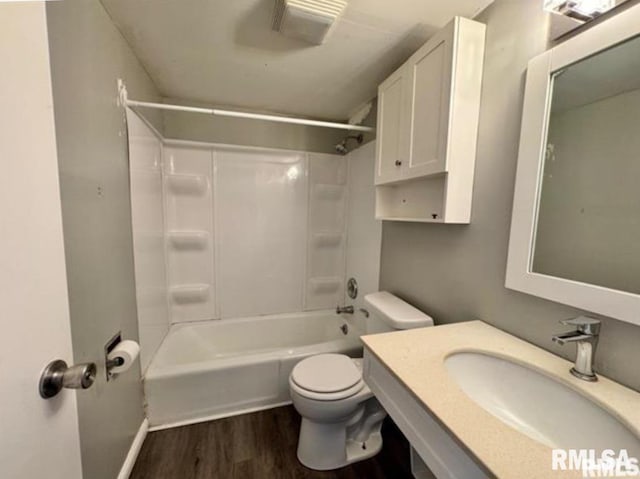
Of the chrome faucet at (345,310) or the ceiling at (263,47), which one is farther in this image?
the chrome faucet at (345,310)

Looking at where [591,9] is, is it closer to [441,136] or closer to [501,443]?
[441,136]

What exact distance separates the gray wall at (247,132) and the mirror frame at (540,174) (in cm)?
178

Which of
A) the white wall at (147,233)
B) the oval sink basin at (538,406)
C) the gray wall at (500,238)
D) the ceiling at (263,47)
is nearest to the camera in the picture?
the oval sink basin at (538,406)

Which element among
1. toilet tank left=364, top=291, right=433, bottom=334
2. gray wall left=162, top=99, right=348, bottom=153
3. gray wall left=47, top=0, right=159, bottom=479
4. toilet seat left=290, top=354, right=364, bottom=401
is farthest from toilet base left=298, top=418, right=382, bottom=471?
gray wall left=162, top=99, right=348, bottom=153

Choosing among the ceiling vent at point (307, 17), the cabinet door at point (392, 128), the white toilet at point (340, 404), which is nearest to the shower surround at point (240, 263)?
the white toilet at point (340, 404)

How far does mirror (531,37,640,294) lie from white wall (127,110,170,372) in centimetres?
193

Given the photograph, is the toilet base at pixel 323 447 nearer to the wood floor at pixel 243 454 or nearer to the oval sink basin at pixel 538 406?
the wood floor at pixel 243 454

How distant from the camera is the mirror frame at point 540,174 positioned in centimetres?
77

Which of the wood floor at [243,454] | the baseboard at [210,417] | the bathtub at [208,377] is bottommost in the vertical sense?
the wood floor at [243,454]

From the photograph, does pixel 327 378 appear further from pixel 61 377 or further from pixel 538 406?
pixel 61 377

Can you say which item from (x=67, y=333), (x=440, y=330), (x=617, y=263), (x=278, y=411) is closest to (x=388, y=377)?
(x=440, y=330)

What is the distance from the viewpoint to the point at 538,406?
85 cm

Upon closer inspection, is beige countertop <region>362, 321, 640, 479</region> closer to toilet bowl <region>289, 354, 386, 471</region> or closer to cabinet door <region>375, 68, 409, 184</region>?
toilet bowl <region>289, 354, 386, 471</region>

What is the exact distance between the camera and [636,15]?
725 millimetres
